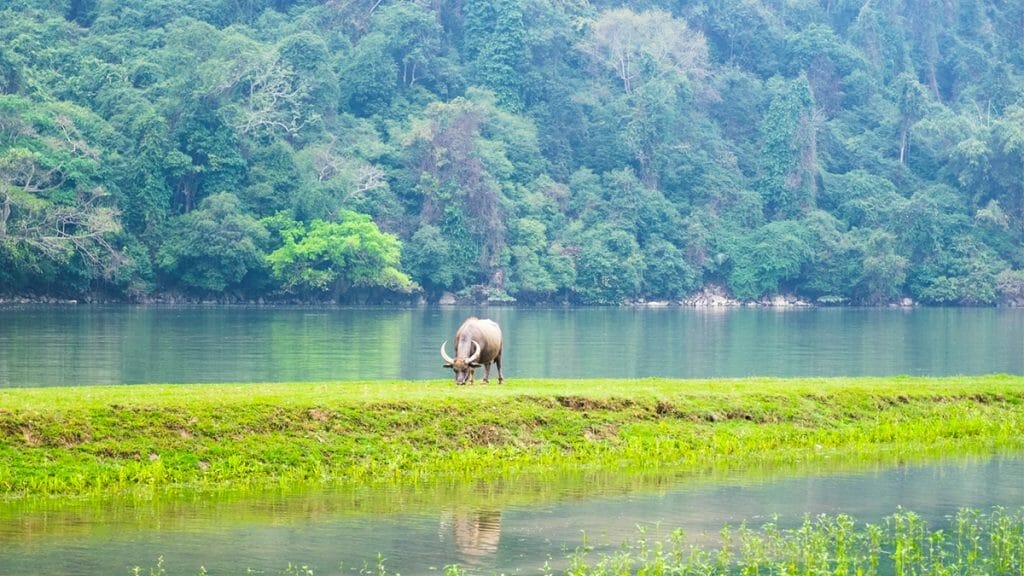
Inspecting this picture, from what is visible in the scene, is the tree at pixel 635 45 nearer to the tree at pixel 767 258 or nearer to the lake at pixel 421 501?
the tree at pixel 767 258

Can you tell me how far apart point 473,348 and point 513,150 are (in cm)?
6875

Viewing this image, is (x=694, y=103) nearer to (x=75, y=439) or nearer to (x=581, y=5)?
(x=581, y=5)

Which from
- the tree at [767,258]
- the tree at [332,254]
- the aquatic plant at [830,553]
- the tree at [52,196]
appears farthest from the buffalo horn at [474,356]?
the tree at [767,258]

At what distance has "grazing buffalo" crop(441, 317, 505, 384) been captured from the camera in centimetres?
2875

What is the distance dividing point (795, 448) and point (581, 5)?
86.2m

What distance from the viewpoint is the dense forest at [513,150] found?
79.9 m

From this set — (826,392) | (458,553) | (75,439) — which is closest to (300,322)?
(826,392)

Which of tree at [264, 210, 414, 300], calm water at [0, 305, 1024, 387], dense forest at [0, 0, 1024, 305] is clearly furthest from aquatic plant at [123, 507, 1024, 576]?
tree at [264, 210, 414, 300]

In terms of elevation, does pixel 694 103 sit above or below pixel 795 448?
above

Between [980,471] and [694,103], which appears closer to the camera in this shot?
[980,471]

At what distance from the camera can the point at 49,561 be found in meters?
16.9

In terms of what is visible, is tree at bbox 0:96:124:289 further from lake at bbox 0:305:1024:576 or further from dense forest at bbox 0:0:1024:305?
lake at bbox 0:305:1024:576

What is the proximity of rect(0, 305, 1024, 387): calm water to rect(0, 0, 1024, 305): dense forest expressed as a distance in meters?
5.17

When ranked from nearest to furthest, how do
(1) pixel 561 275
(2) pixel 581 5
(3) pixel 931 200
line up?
(1) pixel 561 275 → (3) pixel 931 200 → (2) pixel 581 5
